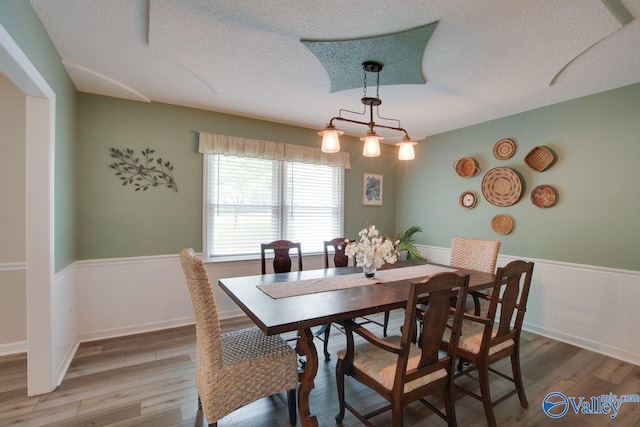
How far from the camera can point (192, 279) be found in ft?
5.14

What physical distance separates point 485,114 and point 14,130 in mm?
4870

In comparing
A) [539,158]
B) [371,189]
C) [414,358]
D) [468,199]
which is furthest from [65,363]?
[539,158]

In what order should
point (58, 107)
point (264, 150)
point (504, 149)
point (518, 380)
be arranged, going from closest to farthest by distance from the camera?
→ point (518, 380)
point (58, 107)
point (504, 149)
point (264, 150)

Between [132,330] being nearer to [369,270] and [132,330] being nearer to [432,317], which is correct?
[369,270]

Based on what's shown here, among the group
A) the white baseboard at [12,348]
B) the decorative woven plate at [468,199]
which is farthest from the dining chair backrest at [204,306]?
the decorative woven plate at [468,199]

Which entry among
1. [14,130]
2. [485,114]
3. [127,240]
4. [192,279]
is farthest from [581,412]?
[14,130]

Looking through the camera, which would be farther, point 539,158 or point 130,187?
point 539,158

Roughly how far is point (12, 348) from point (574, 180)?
5.66 meters

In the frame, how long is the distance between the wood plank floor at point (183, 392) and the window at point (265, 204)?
50.7 inches

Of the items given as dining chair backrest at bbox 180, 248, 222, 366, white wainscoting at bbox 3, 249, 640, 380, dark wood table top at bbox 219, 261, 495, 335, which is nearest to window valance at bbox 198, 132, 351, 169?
white wainscoting at bbox 3, 249, 640, 380

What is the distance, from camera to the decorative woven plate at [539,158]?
127 inches

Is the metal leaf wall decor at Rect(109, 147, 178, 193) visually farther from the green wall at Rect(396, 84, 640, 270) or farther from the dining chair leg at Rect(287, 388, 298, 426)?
the green wall at Rect(396, 84, 640, 270)

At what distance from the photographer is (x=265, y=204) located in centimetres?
388

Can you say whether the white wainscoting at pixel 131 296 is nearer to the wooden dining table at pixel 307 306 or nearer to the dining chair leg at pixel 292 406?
the wooden dining table at pixel 307 306
